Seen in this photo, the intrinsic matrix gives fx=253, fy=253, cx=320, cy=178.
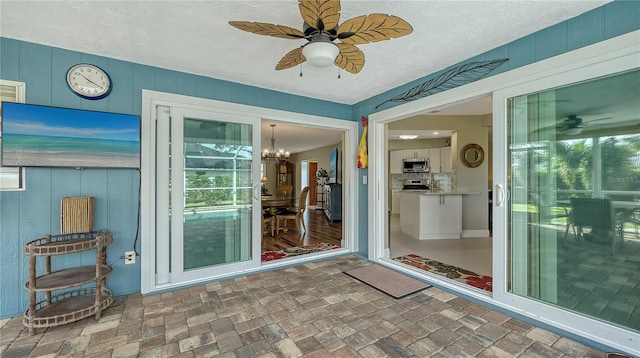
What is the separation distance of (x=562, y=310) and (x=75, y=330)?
3.79 m

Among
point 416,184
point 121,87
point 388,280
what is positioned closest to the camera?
point 121,87

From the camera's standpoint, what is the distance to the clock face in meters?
2.32

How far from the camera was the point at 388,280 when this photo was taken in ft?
9.62

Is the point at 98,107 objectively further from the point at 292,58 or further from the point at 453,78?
the point at 453,78

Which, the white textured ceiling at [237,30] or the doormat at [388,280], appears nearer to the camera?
the white textured ceiling at [237,30]

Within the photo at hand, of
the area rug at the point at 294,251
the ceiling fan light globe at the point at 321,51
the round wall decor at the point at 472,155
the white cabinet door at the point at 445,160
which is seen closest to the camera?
the ceiling fan light globe at the point at 321,51

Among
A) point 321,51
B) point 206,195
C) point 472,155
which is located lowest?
point 206,195

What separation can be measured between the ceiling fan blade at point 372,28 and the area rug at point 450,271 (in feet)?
8.59

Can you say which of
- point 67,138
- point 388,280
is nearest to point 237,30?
point 67,138

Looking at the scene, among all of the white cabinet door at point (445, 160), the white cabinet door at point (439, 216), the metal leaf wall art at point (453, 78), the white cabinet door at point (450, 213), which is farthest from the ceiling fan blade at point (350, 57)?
the white cabinet door at point (445, 160)

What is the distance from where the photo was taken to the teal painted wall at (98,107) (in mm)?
1907

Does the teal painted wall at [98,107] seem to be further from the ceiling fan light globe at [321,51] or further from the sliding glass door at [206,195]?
the ceiling fan light globe at [321,51]

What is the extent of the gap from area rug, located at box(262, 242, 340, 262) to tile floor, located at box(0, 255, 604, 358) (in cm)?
107

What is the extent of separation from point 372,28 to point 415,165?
632 centimetres
